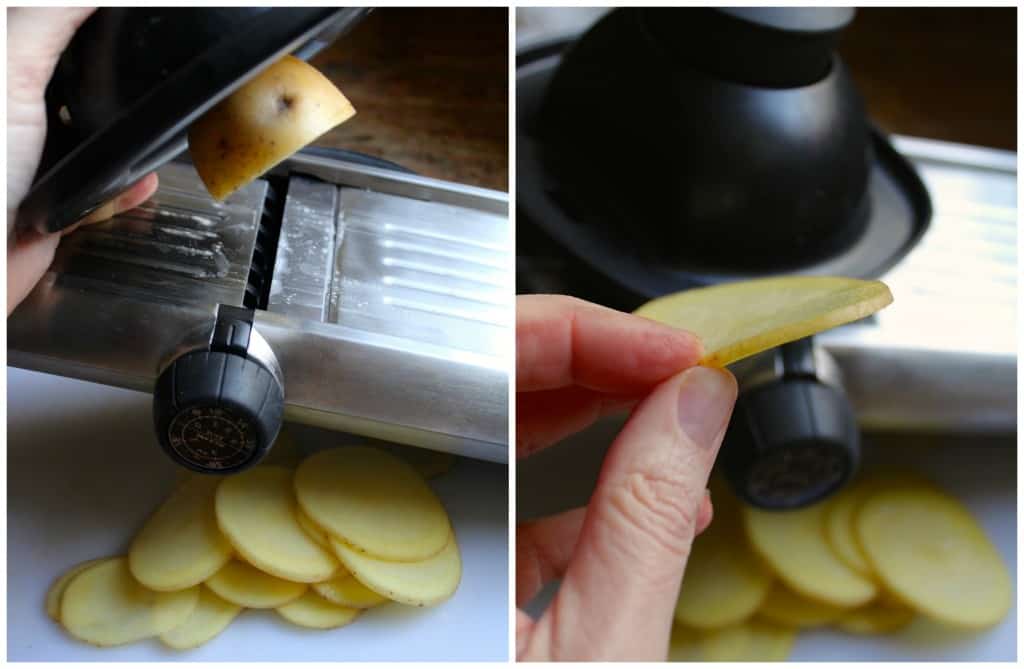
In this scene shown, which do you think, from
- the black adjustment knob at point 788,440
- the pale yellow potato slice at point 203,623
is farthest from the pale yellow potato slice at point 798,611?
the pale yellow potato slice at point 203,623

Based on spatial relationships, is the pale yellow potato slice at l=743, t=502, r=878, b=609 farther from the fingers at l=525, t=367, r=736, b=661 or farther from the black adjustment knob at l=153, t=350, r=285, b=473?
the black adjustment knob at l=153, t=350, r=285, b=473

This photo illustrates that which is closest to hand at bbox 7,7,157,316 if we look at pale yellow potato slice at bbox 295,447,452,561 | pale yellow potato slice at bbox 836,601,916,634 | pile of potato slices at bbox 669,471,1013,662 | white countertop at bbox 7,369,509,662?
white countertop at bbox 7,369,509,662

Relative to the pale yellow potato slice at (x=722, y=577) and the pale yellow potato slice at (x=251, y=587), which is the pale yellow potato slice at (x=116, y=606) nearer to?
the pale yellow potato slice at (x=251, y=587)

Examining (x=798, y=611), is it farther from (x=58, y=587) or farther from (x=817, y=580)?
(x=58, y=587)

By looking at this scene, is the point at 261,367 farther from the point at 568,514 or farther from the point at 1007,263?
the point at 1007,263

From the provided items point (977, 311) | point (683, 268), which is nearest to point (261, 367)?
point (683, 268)

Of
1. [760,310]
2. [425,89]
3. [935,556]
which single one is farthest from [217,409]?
[935,556]
